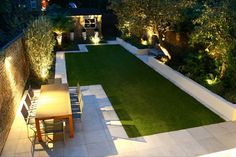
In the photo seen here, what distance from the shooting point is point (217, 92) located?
809 centimetres

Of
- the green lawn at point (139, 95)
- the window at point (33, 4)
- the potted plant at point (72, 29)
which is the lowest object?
the green lawn at point (139, 95)

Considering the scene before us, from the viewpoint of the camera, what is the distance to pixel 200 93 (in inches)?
336

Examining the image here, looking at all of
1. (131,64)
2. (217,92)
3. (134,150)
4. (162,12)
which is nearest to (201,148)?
(134,150)

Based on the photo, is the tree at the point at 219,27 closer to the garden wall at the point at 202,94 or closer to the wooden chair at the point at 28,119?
the garden wall at the point at 202,94

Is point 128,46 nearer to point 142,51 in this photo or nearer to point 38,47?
point 142,51

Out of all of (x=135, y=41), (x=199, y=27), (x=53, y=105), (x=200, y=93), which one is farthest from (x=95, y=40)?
(x=53, y=105)

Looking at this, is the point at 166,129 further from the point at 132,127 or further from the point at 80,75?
the point at 80,75

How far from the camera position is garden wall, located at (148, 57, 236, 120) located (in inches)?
285

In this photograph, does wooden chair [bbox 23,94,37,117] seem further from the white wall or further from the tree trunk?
the white wall

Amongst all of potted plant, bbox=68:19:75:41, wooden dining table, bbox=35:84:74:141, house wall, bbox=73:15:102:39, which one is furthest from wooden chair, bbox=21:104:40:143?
house wall, bbox=73:15:102:39

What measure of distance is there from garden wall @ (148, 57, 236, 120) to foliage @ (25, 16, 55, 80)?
18.2 ft

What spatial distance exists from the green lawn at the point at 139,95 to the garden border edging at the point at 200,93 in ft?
0.73

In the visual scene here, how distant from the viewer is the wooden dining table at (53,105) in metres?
5.87

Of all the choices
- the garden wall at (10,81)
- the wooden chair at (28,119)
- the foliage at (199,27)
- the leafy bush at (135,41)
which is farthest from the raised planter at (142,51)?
the wooden chair at (28,119)
